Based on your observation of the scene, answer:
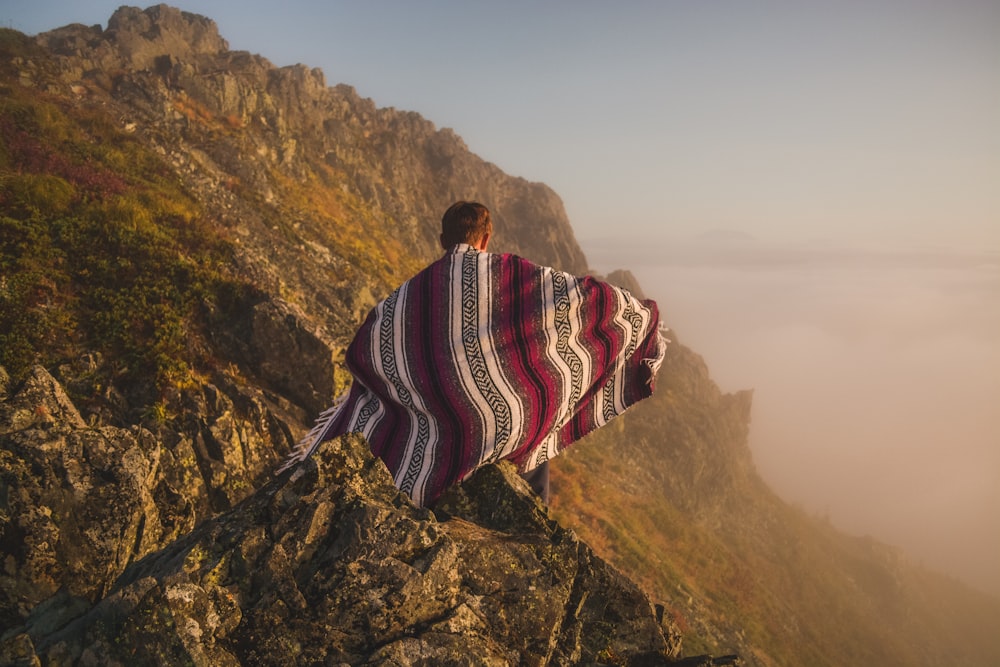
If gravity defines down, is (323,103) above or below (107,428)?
above

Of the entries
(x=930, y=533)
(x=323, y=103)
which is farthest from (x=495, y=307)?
(x=930, y=533)

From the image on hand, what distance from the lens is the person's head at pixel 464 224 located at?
4449 mm

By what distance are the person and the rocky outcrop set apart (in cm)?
38

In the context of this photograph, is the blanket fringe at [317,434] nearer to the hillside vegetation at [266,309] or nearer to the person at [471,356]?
the person at [471,356]

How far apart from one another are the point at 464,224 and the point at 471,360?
1229 mm

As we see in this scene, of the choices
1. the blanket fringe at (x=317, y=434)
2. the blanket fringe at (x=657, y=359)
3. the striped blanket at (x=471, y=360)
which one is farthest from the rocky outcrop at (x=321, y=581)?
the blanket fringe at (x=657, y=359)

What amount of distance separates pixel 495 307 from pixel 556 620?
234 cm

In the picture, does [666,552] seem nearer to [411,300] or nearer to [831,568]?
[411,300]

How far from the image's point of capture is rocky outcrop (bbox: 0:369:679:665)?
93.1 inches

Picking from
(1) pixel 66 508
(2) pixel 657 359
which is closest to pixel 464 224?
(2) pixel 657 359

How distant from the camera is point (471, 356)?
4203 millimetres

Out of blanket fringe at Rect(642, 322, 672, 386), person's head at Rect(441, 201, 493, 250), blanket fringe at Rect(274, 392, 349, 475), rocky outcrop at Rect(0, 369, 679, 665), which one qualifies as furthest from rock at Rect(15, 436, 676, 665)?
blanket fringe at Rect(642, 322, 672, 386)

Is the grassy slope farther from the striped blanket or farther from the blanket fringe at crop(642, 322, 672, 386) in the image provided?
the striped blanket

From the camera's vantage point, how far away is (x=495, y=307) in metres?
4.25
